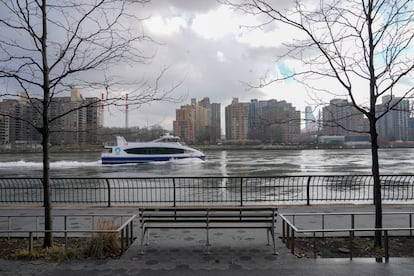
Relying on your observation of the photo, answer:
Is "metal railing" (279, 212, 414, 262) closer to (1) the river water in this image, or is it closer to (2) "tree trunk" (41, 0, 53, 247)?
(2) "tree trunk" (41, 0, 53, 247)

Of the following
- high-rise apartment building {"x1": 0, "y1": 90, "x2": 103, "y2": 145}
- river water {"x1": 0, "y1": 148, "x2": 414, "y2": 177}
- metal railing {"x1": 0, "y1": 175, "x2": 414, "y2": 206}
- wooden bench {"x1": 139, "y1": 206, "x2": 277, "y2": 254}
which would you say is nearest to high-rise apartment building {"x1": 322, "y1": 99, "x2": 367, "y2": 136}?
wooden bench {"x1": 139, "y1": 206, "x2": 277, "y2": 254}

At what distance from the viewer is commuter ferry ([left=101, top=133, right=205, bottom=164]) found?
56.3 m

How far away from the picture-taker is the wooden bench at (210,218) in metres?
6.28

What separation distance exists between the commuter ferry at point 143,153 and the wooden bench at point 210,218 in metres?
50.1

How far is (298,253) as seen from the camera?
241 inches

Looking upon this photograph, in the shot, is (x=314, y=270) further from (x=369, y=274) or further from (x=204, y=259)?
(x=204, y=259)

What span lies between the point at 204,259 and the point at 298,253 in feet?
5.52

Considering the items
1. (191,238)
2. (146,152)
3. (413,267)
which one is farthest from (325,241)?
(146,152)

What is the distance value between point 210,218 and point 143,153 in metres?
52.0

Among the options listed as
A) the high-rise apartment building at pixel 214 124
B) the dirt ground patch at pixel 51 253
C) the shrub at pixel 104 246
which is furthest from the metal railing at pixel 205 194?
the high-rise apartment building at pixel 214 124

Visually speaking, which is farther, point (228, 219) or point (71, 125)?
point (71, 125)

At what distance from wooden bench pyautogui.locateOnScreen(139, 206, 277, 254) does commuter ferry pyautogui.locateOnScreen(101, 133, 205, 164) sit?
50.1 meters

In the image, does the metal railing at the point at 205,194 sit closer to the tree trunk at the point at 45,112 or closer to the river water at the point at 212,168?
the tree trunk at the point at 45,112

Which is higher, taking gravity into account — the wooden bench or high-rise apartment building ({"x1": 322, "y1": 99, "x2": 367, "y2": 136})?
high-rise apartment building ({"x1": 322, "y1": 99, "x2": 367, "y2": 136})
